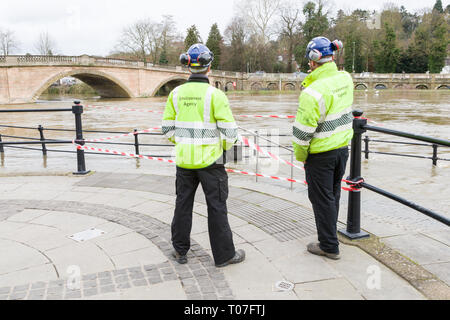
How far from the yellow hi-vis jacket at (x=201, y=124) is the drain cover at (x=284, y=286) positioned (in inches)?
43.6

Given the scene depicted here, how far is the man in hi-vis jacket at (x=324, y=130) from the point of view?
10.8 feet

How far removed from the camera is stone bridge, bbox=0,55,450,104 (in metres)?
38.8

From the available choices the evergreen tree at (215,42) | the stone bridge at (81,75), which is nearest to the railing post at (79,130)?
the stone bridge at (81,75)

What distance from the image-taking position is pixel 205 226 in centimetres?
440

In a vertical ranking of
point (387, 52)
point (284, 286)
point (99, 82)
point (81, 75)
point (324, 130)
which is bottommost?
point (284, 286)

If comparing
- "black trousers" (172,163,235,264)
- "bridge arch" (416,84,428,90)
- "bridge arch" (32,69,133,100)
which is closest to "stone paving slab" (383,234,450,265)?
"black trousers" (172,163,235,264)

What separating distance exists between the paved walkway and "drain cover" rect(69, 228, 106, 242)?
42 millimetres

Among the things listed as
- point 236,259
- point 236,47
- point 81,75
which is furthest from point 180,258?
point 236,47

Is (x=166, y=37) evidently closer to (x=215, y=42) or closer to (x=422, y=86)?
(x=215, y=42)

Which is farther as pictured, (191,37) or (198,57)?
(191,37)

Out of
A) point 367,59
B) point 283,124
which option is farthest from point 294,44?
point 283,124

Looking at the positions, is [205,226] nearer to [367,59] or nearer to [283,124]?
[283,124]

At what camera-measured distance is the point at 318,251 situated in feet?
11.9

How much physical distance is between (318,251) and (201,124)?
1.56m
